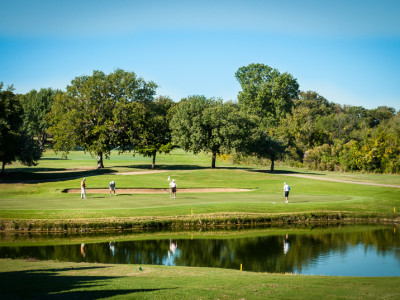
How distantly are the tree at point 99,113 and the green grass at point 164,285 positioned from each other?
156 ft

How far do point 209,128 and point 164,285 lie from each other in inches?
2031

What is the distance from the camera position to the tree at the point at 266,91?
345ft

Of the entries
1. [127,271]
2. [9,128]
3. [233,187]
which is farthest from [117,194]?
[127,271]

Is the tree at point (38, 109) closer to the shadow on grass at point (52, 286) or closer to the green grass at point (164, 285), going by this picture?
Answer: the green grass at point (164, 285)

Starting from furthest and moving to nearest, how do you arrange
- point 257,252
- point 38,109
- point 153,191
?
point 38,109 < point 153,191 < point 257,252

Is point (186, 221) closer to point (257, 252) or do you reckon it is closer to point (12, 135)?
point (257, 252)

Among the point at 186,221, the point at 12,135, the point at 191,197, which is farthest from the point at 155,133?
the point at 186,221

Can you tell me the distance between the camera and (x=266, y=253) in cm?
2567

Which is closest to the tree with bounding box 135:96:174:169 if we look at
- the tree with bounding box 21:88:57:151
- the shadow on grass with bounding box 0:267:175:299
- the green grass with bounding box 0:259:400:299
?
the green grass with bounding box 0:259:400:299

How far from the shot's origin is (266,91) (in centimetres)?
10588

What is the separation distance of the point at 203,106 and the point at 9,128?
29310 mm

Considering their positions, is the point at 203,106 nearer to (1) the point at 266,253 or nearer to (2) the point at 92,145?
(2) the point at 92,145

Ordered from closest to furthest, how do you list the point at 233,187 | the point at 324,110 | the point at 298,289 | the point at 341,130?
the point at 298,289
the point at 233,187
the point at 341,130
the point at 324,110

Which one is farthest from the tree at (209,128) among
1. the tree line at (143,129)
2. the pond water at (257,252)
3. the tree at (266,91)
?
the tree at (266,91)
